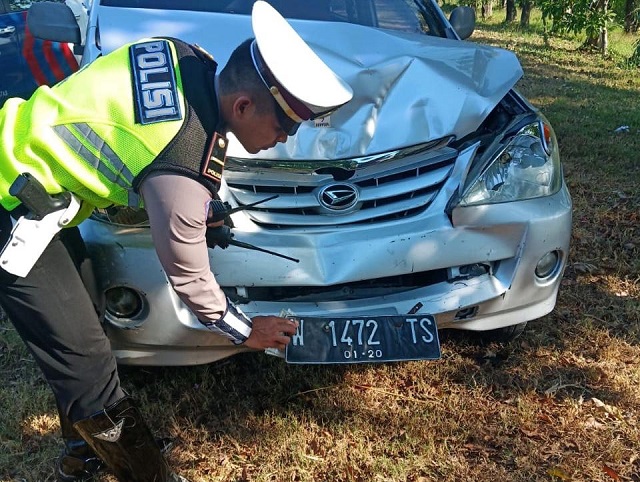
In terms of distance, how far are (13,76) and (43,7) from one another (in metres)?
2.19

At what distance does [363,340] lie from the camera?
7.72 ft

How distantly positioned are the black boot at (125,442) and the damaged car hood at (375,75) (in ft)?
3.22

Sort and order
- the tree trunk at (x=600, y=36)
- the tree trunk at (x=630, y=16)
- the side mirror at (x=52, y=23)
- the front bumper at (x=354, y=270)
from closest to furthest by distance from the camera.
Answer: the front bumper at (x=354, y=270) < the side mirror at (x=52, y=23) < the tree trunk at (x=600, y=36) < the tree trunk at (x=630, y=16)

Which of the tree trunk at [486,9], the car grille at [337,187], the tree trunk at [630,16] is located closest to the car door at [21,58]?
the car grille at [337,187]

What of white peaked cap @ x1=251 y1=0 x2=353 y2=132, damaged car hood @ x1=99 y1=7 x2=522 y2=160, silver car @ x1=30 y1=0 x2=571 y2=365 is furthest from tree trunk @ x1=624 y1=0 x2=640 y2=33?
white peaked cap @ x1=251 y1=0 x2=353 y2=132

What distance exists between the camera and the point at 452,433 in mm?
2586

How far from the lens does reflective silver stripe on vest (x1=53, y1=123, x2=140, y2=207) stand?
5.44 feet

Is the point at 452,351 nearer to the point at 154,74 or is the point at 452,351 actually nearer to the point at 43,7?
the point at 154,74

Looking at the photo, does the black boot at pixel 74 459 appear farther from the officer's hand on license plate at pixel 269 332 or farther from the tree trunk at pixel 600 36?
the tree trunk at pixel 600 36

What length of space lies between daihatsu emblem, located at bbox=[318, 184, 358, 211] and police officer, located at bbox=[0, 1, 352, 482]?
0.61 meters

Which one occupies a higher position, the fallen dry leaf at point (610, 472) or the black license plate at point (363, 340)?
the black license plate at point (363, 340)

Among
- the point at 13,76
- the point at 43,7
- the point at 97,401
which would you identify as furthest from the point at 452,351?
the point at 13,76

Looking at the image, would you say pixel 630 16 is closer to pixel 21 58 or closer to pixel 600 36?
pixel 600 36

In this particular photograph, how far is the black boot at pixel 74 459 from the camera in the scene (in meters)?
2.37
